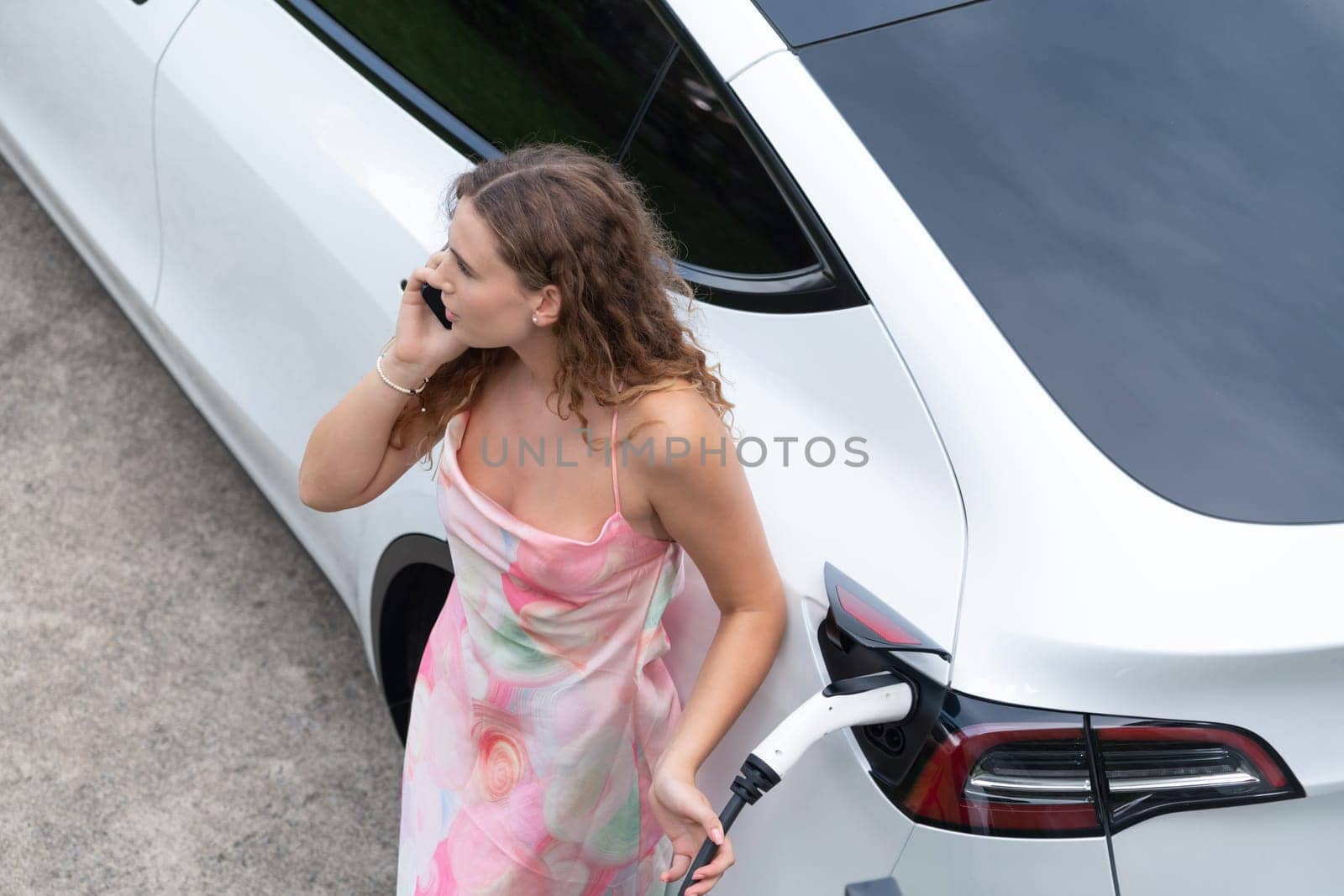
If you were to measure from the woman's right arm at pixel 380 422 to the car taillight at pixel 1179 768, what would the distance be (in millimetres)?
853

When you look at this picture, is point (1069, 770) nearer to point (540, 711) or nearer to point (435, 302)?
point (540, 711)

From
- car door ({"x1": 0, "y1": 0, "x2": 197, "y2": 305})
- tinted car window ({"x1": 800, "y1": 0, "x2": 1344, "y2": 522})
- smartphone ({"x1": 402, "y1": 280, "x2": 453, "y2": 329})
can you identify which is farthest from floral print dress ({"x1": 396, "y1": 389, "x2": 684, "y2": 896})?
car door ({"x1": 0, "y1": 0, "x2": 197, "y2": 305})

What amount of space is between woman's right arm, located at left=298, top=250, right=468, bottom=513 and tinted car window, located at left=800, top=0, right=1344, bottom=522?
1.81 feet

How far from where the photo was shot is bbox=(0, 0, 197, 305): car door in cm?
249

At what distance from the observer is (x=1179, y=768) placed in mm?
1215

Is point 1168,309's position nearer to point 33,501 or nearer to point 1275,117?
point 1275,117

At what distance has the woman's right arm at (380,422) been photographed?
61.4 inches

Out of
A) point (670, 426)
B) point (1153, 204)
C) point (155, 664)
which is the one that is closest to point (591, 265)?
point (670, 426)

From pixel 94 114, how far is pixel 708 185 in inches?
64.5

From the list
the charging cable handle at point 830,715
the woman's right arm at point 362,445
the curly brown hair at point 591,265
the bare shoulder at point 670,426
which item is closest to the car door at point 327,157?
the woman's right arm at point 362,445

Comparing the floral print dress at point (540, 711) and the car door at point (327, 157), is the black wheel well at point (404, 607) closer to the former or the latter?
the car door at point (327, 157)

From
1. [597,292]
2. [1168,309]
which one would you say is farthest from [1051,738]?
[597,292]

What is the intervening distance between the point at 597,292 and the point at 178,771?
5.13 feet

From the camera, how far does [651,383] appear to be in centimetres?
145
